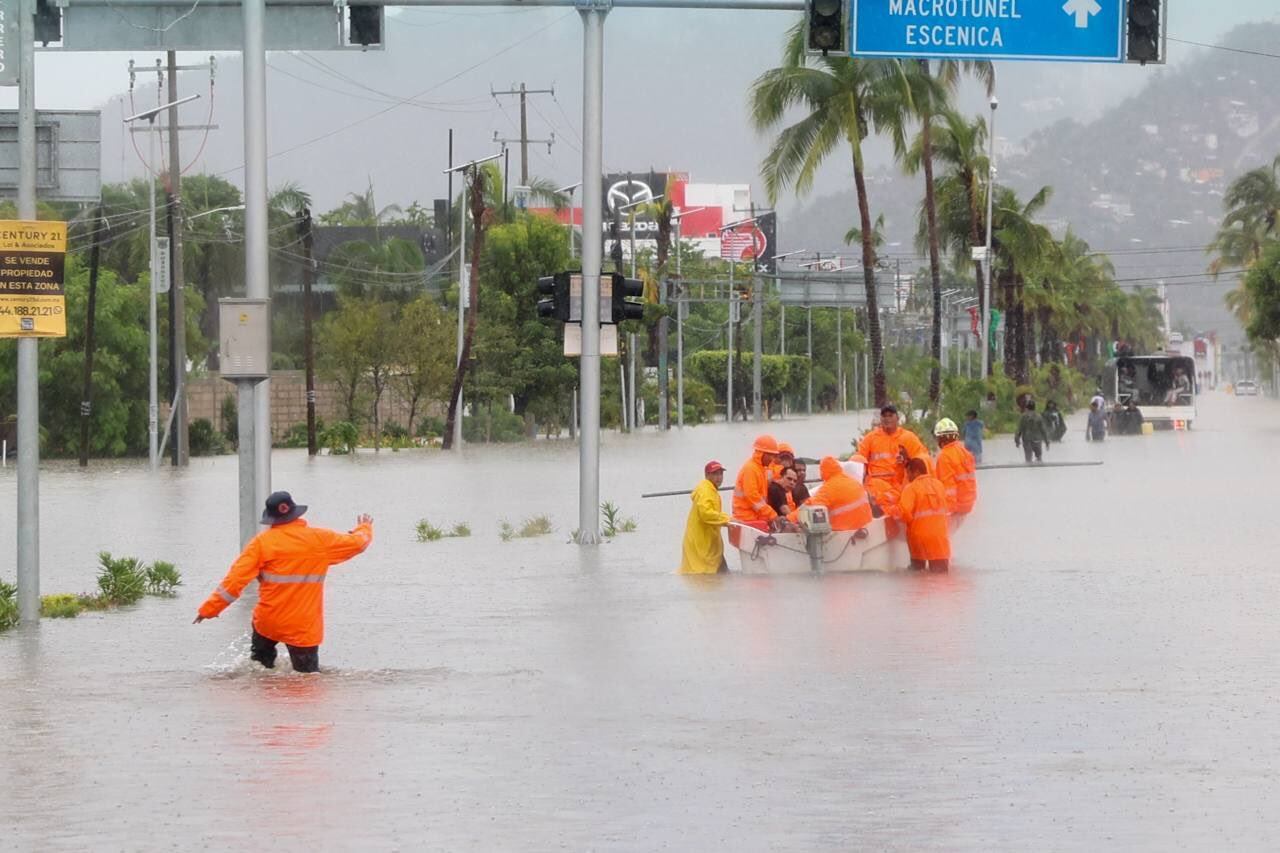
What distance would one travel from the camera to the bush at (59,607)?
17500mm

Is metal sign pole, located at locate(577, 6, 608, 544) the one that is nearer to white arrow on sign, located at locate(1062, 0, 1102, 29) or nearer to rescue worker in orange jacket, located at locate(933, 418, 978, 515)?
rescue worker in orange jacket, located at locate(933, 418, 978, 515)

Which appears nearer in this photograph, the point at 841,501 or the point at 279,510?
the point at 279,510

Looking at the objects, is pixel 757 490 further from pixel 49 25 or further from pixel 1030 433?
pixel 1030 433

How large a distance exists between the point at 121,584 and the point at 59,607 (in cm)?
125

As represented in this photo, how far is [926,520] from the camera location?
20.8 meters

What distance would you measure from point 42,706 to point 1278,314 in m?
77.5

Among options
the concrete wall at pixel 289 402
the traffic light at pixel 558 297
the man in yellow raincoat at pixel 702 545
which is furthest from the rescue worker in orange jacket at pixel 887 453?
the concrete wall at pixel 289 402

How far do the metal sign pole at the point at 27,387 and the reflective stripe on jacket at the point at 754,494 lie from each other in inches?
273

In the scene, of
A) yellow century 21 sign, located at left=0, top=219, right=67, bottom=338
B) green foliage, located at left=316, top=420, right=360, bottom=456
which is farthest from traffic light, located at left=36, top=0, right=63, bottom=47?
green foliage, located at left=316, top=420, right=360, bottom=456

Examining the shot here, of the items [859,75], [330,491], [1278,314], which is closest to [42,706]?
[330,491]

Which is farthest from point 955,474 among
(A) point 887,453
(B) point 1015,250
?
(B) point 1015,250

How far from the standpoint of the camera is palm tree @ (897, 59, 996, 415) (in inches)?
2040

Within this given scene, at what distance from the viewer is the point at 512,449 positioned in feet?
224

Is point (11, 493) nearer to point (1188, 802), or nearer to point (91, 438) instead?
point (91, 438)
